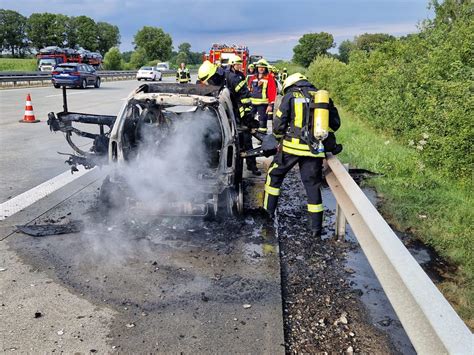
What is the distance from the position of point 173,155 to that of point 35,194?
2092 mm

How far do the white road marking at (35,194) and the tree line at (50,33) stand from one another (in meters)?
85.7

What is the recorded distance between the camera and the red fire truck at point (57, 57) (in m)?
38.2

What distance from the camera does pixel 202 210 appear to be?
5.32 metres

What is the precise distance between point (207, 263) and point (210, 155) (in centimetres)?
200

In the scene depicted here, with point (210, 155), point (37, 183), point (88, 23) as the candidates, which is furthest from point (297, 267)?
point (88, 23)

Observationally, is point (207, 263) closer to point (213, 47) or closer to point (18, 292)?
point (18, 292)

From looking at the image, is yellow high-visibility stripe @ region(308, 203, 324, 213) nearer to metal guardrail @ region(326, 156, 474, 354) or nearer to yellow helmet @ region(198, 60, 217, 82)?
metal guardrail @ region(326, 156, 474, 354)

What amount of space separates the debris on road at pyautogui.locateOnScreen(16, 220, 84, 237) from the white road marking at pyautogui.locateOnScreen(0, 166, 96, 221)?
498 mm

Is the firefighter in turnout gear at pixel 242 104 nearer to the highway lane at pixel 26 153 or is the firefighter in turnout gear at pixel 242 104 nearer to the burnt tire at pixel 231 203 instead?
the burnt tire at pixel 231 203

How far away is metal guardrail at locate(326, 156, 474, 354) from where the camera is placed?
202 cm

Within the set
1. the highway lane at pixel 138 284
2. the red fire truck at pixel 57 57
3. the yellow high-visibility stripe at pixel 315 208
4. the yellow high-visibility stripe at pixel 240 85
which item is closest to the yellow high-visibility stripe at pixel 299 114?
the yellow high-visibility stripe at pixel 315 208

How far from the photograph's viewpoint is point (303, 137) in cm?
532

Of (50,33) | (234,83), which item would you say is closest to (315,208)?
(234,83)

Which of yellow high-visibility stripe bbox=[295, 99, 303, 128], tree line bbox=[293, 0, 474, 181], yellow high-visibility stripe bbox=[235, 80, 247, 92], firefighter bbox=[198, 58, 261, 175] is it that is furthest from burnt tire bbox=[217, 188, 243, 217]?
tree line bbox=[293, 0, 474, 181]
